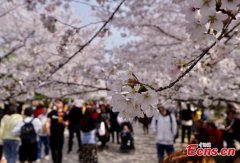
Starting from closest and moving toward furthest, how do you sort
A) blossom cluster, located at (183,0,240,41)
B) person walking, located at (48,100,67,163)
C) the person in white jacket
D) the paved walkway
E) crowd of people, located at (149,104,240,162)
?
1. blossom cluster, located at (183,0,240,41)
2. crowd of people, located at (149,104,240,162)
3. the person in white jacket
4. person walking, located at (48,100,67,163)
5. the paved walkway

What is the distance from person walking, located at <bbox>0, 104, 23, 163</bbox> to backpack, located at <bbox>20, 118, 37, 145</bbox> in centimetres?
15

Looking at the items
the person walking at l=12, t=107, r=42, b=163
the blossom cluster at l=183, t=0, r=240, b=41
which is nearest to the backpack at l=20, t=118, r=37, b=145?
the person walking at l=12, t=107, r=42, b=163

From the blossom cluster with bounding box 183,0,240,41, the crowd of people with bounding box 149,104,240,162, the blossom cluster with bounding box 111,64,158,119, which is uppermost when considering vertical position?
the blossom cluster with bounding box 183,0,240,41

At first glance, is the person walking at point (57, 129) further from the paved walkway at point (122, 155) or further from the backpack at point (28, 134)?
the paved walkway at point (122, 155)

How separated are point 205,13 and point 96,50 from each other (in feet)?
34.3

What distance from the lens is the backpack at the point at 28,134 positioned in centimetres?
703

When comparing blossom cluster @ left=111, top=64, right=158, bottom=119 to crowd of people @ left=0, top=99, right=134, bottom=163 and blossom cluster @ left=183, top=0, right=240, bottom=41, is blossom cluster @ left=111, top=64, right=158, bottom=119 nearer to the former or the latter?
Result: blossom cluster @ left=183, top=0, right=240, bottom=41

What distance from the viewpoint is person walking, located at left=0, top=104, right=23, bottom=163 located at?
7012 millimetres

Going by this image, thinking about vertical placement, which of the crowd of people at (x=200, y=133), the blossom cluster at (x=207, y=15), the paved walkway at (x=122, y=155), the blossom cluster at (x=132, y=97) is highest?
the blossom cluster at (x=207, y=15)

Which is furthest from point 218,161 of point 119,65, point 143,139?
point 143,139

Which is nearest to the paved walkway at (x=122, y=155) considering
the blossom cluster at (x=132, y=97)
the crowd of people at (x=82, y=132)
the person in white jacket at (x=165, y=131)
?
the crowd of people at (x=82, y=132)

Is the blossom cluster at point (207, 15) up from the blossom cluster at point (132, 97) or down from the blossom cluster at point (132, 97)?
up

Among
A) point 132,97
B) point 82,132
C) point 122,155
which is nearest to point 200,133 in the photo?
point 82,132

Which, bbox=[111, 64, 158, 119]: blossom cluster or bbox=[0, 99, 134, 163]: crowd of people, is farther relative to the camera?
bbox=[0, 99, 134, 163]: crowd of people
